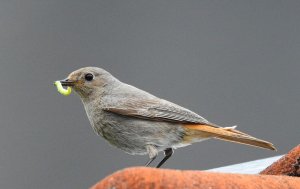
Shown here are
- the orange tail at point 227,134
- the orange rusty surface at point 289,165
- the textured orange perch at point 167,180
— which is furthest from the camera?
the orange tail at point 227,134

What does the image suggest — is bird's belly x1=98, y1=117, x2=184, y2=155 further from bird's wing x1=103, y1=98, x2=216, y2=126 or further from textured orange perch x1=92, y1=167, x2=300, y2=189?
textured orange perch x1=92, y1=167, x2=300, y2=189

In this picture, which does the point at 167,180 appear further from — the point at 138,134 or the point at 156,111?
the point at 156,111

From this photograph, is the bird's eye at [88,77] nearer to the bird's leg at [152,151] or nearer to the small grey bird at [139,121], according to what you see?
the small grey bird at [139,121]

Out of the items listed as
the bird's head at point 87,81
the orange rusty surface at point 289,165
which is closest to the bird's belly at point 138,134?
the bird's head at point 87,81

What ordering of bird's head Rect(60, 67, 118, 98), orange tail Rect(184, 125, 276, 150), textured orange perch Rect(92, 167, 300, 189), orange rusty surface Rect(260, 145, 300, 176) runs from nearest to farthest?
textured orange perch Rect(92, 167, 300, 189) → orange rusty surface Rect(260, 145, 300, 176) → orange tail Rect(184, 125, 276, 150) → bird's head Rect(60, 67, 118, 98)

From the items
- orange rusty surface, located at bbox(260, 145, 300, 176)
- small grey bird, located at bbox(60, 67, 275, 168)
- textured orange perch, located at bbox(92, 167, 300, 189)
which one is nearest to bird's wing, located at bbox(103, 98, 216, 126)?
small grey bird, located at bbox(60, 67, 275, 168)

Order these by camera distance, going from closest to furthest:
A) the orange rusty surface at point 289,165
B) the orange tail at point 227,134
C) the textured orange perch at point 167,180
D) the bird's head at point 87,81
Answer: the textured orange perch at point 167,180 < the orange rusty surface at point 289,165 < the orange tail at point 227,134 < the bird's head at point 87,81

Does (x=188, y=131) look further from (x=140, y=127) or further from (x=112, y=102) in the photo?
(x=112, y=102)
